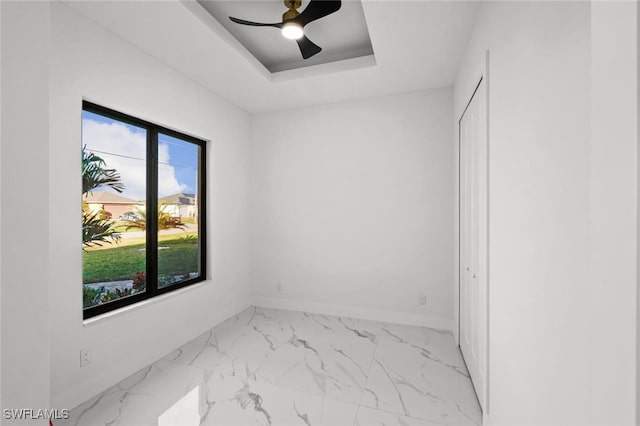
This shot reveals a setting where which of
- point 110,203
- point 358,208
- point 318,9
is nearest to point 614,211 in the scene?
point 318,9

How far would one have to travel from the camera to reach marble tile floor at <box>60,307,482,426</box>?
6.07ft

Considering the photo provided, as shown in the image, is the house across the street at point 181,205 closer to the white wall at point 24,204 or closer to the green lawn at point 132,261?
the green lawn at point 132,261

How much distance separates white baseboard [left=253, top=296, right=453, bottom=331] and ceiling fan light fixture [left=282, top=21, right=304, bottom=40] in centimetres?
285

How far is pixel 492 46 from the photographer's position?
5.37 feet

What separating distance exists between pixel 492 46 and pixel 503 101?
0.43 meters

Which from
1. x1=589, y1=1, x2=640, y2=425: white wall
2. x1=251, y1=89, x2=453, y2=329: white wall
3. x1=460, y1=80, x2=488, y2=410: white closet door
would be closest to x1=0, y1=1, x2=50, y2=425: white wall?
x1=589, y1=1, x2=640, y2=425: white wall

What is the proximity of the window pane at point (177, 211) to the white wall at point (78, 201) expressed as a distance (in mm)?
169

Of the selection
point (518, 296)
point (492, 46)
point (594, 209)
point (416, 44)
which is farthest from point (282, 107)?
point (594, 209)

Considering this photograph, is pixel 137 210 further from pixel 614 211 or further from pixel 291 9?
pixel 614 211

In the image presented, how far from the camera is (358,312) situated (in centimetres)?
349

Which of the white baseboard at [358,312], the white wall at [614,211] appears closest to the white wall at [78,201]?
the white baseboard at [358,312]

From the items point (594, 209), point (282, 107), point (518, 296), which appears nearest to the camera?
point (594, 209)

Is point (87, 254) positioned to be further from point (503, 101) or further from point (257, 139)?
point (503, 101)

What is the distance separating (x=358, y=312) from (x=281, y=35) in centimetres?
300
